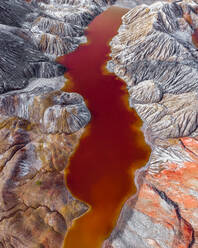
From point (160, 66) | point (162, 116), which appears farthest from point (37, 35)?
point (162, 116)

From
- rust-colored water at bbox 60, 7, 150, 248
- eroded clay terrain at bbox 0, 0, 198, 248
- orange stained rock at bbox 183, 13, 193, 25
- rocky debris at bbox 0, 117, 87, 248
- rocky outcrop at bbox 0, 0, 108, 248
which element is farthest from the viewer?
orange stained rock at bbox 183, 13, 193, 25

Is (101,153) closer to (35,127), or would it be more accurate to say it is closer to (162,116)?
(35,127)

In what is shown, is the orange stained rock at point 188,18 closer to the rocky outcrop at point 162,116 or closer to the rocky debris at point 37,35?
the rocky outcrop at point 162,116

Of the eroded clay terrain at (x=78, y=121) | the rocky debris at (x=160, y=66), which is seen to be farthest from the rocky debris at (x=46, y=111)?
the rocky debris at (x=160, y=66)

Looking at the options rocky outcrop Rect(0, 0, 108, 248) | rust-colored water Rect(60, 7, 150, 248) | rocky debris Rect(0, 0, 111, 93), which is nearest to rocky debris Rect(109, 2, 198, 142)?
rust-colored water Rect(60, 7, 150, 248)

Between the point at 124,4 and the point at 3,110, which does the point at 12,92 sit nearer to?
the point at 3,110

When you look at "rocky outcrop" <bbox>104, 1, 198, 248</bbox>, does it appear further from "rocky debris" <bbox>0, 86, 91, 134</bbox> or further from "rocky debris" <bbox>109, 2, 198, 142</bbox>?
"rocky debris" <bbox>0, 86, 91, 134</bbox>

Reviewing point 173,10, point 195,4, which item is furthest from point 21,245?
point 195,4

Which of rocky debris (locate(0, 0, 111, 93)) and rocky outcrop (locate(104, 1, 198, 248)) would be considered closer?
rocky outcrop (locate(104, 1, 198, 248))
